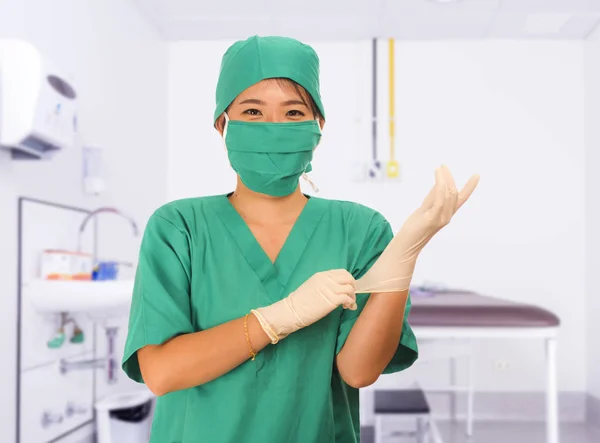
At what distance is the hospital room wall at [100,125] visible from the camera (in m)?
2.07

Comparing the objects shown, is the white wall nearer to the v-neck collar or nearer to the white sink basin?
the white sink basin

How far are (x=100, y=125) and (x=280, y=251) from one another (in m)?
2.21

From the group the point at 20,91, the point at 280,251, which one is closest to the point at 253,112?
the point at 280,251

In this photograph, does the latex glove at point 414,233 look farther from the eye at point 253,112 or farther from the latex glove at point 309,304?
the eye at point 253,112

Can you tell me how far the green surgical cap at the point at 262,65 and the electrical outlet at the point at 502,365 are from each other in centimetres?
327

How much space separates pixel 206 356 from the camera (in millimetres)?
788

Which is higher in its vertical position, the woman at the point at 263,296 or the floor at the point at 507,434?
the woman at the point at 263,296

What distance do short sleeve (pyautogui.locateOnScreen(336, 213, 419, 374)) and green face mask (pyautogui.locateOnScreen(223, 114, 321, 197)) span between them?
156 mm

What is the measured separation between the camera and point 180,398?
908 mm

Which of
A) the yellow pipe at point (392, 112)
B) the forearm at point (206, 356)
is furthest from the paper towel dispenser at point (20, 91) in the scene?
the yellow pipe at point (392, 112)

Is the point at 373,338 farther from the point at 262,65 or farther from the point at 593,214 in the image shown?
the point at 593,214

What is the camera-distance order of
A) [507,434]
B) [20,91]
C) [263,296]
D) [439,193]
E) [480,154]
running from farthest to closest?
[480,154] → [507,434] → [20,91] → [263,296] → [439,193]

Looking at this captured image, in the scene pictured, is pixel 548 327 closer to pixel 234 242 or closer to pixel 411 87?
pixel 234 242

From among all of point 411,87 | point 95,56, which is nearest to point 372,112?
point 411,87
